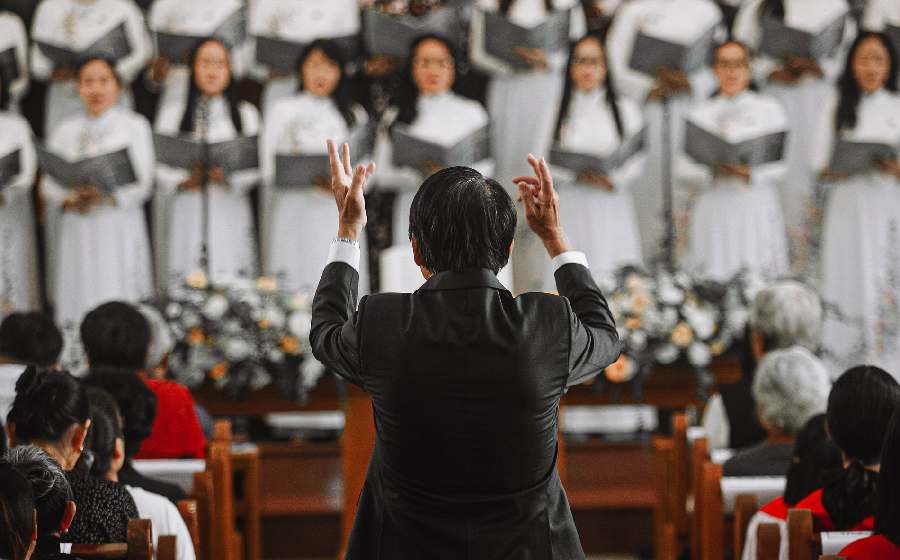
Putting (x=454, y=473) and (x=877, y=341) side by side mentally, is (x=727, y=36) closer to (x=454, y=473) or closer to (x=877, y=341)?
(x=877, y=341)

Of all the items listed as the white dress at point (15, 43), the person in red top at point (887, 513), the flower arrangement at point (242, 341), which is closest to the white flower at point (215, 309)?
the flower arrangement at point (242, 341)

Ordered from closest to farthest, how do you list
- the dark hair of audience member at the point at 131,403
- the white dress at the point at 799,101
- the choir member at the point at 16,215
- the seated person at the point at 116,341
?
the dark hair of audience member at the point at 131,403 → the seated person at the point at 116,341 → the choir member at the point at 16,215 → the white dress at the point at 799,101

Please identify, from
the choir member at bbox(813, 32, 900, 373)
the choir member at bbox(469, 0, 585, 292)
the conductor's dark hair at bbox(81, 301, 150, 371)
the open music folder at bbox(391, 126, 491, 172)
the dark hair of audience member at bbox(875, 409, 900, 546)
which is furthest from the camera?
the choir member at bbox(469, 0, 585, 292)

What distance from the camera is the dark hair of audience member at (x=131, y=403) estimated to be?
3.41m

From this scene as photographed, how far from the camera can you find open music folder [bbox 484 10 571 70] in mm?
7527

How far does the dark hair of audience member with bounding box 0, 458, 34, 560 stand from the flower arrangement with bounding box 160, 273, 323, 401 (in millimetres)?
3457

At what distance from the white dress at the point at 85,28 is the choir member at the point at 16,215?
368 mm

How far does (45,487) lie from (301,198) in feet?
17.3

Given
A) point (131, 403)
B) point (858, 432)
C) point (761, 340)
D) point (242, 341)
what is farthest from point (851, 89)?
point (131, 403)

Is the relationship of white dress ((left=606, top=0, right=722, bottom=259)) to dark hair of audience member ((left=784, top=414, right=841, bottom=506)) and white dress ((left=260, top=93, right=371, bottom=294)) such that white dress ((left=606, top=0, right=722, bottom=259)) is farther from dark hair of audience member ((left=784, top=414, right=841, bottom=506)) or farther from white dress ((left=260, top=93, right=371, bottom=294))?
dark hair of audience member ((left=784, top=414, right=841, bottom=506))

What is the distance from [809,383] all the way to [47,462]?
2.07 metres

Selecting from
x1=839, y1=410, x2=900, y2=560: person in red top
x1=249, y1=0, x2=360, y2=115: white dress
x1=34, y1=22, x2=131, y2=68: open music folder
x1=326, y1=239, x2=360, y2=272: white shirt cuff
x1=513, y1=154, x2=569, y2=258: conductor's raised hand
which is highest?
x1=249, y1=0, x2=360, y2=115: white dress

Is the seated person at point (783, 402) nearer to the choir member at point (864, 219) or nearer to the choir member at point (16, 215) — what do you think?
the choir member at point (864, 219)

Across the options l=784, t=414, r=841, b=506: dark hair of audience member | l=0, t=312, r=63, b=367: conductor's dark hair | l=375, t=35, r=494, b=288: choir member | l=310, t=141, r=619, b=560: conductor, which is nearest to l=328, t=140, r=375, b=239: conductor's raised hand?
Result: l=310, t=141, r=619, b=560: conductor
